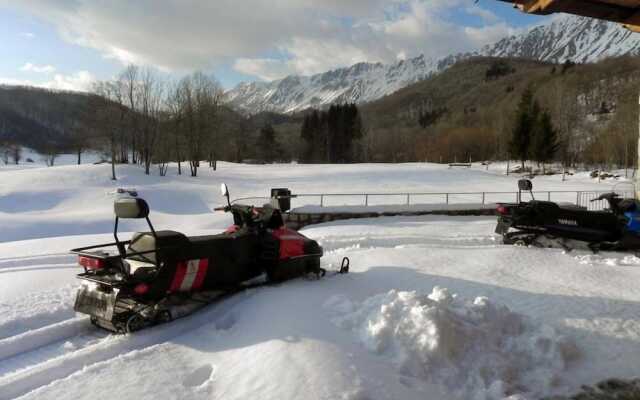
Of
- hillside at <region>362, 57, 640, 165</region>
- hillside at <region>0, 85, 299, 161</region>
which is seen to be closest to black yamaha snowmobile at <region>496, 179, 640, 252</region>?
hillside at <region>362, 57, 640, 165</region>

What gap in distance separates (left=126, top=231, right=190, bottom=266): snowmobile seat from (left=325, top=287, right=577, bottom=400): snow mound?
195cm

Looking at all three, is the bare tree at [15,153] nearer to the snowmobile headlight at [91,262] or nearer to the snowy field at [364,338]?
the snowy field at [364,338]

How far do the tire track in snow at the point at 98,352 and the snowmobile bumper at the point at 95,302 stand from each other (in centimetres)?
27

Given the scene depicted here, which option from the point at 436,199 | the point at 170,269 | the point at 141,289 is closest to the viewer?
the point at 141,289

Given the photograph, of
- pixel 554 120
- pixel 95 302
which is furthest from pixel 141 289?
pixel 554 120

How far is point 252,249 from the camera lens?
617cm

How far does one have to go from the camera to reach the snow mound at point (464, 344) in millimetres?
3725

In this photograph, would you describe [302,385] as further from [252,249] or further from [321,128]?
[321,128]

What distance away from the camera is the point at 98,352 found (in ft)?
14.0

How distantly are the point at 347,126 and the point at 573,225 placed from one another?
239 feet

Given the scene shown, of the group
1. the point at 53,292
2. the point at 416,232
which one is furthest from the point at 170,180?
the point at 53,292

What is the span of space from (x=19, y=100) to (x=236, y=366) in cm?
17610

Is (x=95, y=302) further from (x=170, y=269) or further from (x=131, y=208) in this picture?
(x=131, y=208)

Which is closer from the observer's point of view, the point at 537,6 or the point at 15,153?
the point at 537,6
